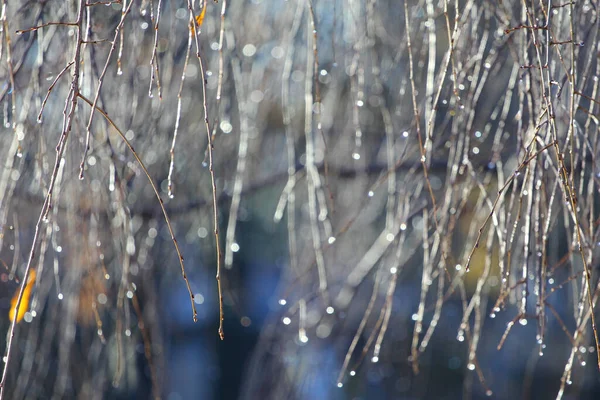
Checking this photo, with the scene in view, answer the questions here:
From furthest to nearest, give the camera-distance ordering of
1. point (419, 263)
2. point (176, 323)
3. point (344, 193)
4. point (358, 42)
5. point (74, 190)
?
1. point (176, 323)
2. point (419, 263)
3. point (344, 193)
4. point (74, 190)
5. point (358, 42)

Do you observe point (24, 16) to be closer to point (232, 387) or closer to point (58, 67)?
point (58, 67)

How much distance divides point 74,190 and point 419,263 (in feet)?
6.70

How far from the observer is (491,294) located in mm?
3426

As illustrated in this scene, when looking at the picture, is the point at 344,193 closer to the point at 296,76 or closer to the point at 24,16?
the point at 296,76

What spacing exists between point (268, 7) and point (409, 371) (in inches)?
81.8

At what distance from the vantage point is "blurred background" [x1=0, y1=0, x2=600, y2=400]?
106cm

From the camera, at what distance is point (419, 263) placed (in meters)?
3.21

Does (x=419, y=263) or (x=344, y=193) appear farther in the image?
(x=419, y=263)

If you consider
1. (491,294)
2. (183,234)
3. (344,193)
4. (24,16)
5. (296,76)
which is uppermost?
(24,16)

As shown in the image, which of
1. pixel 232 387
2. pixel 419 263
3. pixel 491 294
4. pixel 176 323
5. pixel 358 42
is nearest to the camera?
pixel 358 42

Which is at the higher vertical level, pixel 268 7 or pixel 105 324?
pixel 268 7

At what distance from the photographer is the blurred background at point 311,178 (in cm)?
106

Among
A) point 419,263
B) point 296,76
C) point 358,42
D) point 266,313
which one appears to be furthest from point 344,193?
point 266,313

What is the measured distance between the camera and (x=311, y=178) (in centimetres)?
145
